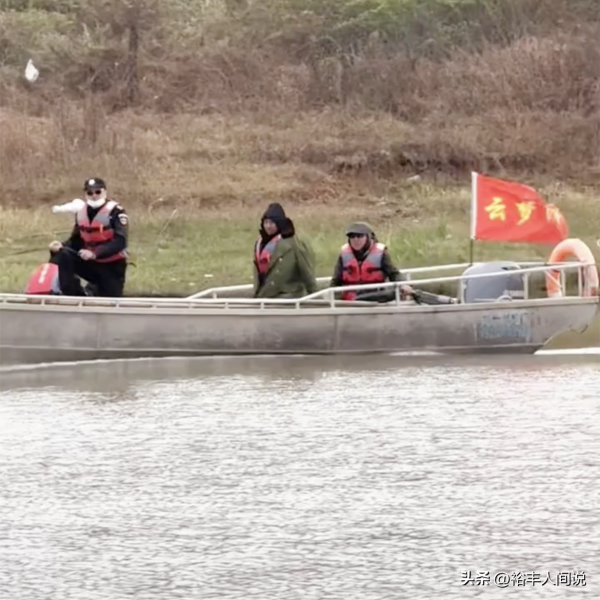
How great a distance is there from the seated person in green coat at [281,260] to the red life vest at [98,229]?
4.24ft

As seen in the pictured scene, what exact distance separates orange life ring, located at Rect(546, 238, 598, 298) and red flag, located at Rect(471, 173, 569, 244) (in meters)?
0.17

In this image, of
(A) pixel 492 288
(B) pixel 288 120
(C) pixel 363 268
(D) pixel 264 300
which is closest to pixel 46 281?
(D) pixel 264 300

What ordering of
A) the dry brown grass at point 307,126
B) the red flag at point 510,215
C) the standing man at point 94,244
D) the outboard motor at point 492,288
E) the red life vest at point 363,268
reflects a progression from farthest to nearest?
the dry brown grass at point 307,126
the red flag at point 510,215
the outboard motor at point 492,288
the red life vest at point 363,268
the standing man at point 94,244

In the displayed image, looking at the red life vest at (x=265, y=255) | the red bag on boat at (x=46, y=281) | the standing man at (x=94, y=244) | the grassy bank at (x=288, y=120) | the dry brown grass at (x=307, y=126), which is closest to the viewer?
the standing man at (x=94, y=244)

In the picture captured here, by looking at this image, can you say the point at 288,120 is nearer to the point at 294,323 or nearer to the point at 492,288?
the point at 492,288

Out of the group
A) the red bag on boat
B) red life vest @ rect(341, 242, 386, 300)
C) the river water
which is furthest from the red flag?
the red bag on boat

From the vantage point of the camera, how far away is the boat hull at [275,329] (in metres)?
14.3

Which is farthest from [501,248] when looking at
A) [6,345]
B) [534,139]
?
[6,345]

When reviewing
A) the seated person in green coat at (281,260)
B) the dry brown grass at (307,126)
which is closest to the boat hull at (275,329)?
the seated person in green coat at (281,260)

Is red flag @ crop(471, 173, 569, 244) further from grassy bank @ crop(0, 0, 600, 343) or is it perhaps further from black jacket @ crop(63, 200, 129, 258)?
grassy bank @ crop(0, 0, 600, 343)

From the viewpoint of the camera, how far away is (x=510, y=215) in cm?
1569

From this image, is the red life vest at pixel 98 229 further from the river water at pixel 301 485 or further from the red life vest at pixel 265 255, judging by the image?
the river water at pixel 301 485

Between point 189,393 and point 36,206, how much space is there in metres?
12.7

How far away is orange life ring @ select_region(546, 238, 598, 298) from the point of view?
15234 mm
